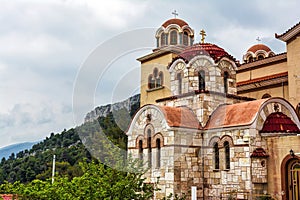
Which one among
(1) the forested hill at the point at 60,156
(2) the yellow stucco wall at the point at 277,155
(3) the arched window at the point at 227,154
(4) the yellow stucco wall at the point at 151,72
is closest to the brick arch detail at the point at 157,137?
(3) the arched window at the point at 227,154

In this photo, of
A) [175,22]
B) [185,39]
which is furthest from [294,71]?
[175,22]

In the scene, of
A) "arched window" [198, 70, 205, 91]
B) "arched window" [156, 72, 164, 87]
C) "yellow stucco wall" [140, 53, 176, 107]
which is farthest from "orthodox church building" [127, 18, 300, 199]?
"arched window" [156, 72, 164, 87]

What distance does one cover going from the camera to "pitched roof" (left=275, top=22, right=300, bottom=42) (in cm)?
2030

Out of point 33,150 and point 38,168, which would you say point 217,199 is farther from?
point 33,150

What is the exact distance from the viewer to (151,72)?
28703mm

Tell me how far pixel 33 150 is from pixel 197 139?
43.4 metres

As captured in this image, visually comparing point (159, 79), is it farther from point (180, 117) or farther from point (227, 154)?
point (227, 154)

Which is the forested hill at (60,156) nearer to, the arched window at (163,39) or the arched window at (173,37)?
the arched window at (163,39)

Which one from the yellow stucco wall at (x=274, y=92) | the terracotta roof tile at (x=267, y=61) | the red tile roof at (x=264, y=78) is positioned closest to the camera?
the yellow stucco wall at (x=274, y=92)

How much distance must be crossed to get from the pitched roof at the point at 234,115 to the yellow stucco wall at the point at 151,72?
28.1 ft

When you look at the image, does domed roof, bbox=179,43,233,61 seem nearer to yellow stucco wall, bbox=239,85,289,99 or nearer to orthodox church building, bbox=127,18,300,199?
orthodox church building, bbox=127,18,300,199

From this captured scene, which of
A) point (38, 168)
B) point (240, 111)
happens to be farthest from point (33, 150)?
point (240, 111)

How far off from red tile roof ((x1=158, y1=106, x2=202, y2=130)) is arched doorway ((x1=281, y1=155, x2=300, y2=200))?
392 centimetres

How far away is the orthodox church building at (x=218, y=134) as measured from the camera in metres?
15.3
